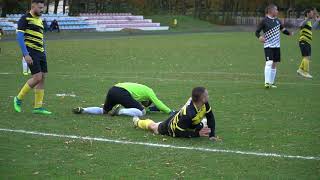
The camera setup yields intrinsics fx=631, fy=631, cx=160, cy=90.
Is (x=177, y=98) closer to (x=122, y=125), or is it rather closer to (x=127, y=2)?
(x=122, y=125)

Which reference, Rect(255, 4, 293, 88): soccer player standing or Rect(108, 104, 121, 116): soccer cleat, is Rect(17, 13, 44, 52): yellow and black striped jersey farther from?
Rect(255, 4, 293, 88): soccer player standing

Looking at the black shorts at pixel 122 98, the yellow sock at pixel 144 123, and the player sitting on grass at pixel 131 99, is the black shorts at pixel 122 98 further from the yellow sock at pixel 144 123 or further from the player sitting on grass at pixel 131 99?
the yellow sock at pixel 144 123

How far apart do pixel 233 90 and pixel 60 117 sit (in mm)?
5890

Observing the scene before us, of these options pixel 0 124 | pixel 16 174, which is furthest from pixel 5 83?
pixel 16 174

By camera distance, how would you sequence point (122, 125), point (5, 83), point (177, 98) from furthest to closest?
point (5, 83) < point (177, 98) < point (122, 125)

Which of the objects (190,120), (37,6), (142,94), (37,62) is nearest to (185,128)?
(190,120)

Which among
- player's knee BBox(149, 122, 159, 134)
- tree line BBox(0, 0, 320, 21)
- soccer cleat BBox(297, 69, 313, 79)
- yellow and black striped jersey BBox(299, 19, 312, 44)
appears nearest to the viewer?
player's knee BBox(149, 122, 159, 134)

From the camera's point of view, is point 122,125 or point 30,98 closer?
point 122,125

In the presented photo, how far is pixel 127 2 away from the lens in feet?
279

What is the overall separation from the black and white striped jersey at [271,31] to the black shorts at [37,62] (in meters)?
6.75

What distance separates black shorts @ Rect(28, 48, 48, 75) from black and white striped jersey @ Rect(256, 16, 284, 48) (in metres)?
6.75

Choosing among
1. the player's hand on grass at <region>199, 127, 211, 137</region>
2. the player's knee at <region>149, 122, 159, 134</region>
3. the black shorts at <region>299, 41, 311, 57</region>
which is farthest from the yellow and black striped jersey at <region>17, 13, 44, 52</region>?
the black shorts at <region>299, 41, 311, 57</region>

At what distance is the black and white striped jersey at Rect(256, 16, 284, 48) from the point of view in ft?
55.3

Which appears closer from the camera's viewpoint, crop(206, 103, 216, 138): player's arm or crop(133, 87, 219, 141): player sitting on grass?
crop(133, 87, 219, 141): player sitting on grass
